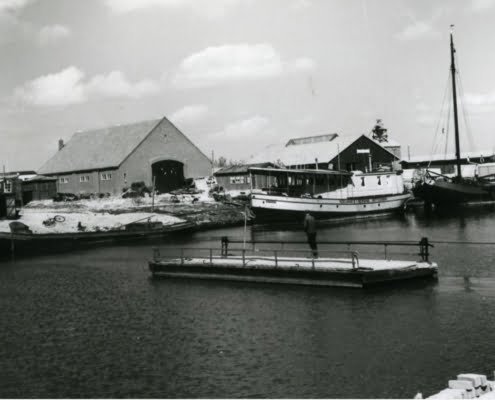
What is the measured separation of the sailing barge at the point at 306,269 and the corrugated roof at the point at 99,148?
37845 mm

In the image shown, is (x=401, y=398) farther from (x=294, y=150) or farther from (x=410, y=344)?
(x=294, y=150)

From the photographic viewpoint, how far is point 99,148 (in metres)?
67.7

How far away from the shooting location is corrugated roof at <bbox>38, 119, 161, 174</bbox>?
6309 cm

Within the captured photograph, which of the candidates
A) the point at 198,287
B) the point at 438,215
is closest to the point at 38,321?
the point at 198,287

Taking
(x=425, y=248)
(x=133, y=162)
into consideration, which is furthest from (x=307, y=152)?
(x=425, y=248)

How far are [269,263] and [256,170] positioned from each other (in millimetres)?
26418

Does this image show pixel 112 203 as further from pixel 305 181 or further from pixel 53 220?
pixel 305 181

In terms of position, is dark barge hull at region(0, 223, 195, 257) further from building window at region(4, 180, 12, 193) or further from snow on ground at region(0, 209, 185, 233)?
building window at region(4, 180, 12, 193)

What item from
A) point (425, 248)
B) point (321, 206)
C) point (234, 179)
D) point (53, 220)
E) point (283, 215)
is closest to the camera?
point (425, 248)

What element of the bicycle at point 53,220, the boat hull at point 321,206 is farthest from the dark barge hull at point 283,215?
the bicycle at point 53,220

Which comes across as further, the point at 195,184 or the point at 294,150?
the point at 294,150

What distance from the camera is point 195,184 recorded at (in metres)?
65.8

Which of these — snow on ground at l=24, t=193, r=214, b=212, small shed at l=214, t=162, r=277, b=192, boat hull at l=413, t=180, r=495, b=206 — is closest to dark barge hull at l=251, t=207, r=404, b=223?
snow on ground at l=24, t=193, r=214, b=212

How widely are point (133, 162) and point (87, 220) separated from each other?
16087 millimetres
